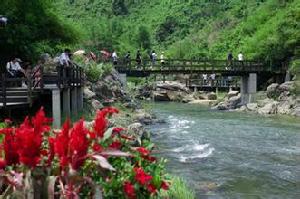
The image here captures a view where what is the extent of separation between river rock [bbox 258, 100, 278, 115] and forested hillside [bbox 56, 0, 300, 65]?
443 inches

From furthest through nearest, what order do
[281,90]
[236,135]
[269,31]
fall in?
[269,31] < [281,90] < [236,135]

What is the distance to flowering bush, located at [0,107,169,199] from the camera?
18.3 ft

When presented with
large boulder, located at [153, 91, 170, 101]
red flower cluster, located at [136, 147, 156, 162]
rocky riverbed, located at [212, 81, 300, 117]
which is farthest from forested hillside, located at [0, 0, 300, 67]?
red flower cluster, located at [136, 147, 156, 162]

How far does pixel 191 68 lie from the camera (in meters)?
53.6

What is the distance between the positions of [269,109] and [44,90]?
29.4 meters

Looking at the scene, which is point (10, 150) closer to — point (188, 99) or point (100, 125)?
point (100, 125)

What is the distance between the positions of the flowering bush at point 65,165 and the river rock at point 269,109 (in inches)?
1605

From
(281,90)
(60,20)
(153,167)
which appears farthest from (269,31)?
(153,167)

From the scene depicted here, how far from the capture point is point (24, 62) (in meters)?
27.8

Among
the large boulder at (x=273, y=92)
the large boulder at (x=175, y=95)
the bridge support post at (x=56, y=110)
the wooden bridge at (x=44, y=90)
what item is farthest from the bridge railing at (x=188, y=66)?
the bridge support post at (x=56, y=110)

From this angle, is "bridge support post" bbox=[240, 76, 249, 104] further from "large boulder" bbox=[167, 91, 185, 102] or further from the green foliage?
the green foliage

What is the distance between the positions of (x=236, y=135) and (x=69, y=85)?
35.3 ft

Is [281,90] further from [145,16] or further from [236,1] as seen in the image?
[145,16]

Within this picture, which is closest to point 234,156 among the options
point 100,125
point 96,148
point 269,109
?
point 100,125
